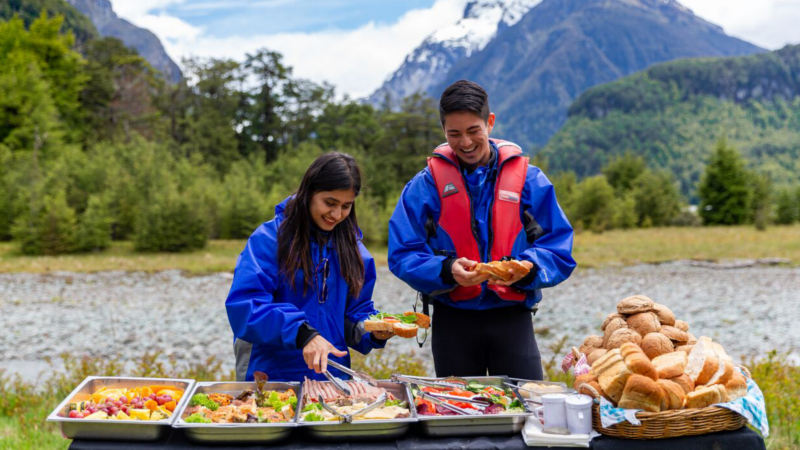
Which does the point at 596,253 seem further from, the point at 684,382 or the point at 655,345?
the point at 684,382

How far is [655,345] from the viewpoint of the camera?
3.43 meters

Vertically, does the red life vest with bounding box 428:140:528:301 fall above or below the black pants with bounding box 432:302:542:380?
above

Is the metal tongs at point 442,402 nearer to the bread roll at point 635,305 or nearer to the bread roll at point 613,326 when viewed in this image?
the bread roll at point 613,326

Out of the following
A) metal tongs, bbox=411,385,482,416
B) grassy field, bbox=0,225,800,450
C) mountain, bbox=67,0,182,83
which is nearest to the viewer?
metal tongs, bbox=411,385,482,416

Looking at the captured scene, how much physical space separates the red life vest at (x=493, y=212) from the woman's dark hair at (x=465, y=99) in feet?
1.19

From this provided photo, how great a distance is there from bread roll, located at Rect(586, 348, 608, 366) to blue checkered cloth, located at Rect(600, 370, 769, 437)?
0.37 metres

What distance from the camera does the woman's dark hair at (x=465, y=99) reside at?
3.73 meters

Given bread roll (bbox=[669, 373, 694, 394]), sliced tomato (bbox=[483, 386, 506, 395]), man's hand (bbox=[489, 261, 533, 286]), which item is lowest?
sliced tomato (bbox=[483, 386, 506, 395])

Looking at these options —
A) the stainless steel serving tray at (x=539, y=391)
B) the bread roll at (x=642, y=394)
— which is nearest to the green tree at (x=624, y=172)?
the stainless steel serving tray at (x=539, y=391)

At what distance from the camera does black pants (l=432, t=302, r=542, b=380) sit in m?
4.10

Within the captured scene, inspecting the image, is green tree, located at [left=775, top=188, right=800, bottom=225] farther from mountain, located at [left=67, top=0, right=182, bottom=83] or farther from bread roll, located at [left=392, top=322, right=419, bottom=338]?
mountain, located at [left=67, top=0, right=182, bottom=83]

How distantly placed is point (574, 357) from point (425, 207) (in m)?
1.19

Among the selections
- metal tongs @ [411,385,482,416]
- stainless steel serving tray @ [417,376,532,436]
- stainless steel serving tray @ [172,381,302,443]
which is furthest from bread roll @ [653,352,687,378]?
stainless steel serving tray @ [172,381,302,443]

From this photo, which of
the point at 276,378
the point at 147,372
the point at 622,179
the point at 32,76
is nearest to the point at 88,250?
the point at 32,76
